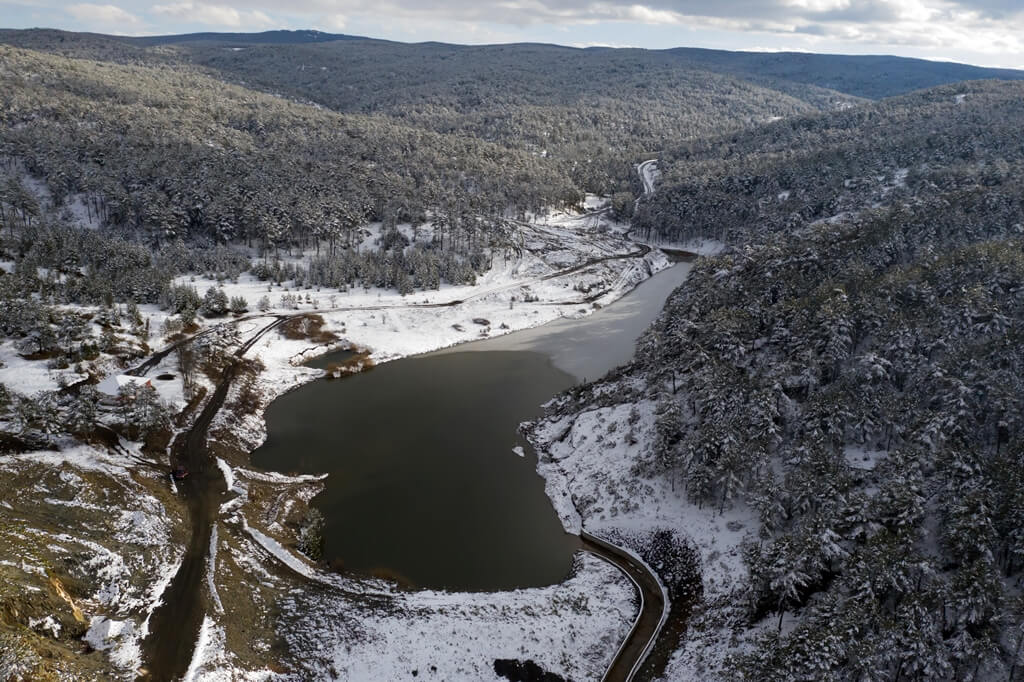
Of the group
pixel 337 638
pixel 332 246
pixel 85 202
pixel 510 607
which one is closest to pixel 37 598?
pixel 337 638

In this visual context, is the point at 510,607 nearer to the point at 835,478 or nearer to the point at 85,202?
the point at 835,478

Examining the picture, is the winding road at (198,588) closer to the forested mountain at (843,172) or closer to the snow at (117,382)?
the snow at (117,382)

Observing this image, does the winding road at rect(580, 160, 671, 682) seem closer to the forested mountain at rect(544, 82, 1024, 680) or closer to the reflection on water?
the forested mountain at rect(544, 82, 1024, 680)

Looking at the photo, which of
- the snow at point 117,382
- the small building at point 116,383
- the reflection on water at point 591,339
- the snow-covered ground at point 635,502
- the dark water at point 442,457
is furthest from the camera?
the reflection on water at point 591,339

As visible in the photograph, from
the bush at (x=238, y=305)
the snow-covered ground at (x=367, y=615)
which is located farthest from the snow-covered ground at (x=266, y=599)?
the bush at (x=238, y=305)

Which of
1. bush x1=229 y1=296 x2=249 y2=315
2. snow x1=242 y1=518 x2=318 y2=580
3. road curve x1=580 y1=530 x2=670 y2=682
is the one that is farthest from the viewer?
bush x1=229 y1=296 x2=249 y2=315

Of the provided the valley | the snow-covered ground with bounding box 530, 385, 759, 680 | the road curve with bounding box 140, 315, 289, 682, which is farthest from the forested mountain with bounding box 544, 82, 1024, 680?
the road curve with bounding box 140, 315, 289, 682
